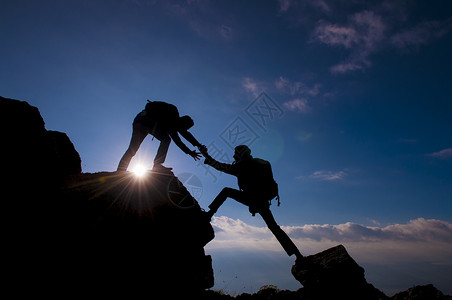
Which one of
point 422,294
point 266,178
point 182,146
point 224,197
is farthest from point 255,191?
point 422,294

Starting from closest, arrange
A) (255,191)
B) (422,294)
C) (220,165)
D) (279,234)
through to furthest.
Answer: (422,294)
(279,234)
(255,191)
(220,165)

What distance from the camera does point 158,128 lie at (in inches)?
305

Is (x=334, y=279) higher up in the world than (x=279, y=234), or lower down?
lower down

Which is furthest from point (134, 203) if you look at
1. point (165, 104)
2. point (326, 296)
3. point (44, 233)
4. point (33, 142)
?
point (326, 296)

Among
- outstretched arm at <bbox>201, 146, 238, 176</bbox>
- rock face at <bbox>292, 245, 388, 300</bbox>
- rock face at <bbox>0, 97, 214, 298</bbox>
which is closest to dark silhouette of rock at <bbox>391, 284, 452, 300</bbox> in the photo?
rock face at <bbox>292, 245, 388, 300</bbox>

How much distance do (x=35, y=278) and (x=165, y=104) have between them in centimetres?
549

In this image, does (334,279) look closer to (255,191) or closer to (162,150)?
(255,191)

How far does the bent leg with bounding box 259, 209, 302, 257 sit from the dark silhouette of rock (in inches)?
113

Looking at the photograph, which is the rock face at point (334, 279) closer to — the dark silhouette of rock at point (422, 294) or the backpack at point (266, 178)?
the dark silhouette of rock at point (422, 294)

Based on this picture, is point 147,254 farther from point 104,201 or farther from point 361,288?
point 361,288

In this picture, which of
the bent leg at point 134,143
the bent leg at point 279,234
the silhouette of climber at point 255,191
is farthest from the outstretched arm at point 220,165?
the bent leg at point 134,143

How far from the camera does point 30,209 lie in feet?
14.5

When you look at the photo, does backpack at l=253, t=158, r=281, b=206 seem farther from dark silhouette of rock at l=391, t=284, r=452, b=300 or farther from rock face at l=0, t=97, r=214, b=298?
dark silhouette of rock at l=391, t=284, r=452, b=300

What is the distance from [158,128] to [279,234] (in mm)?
5288
